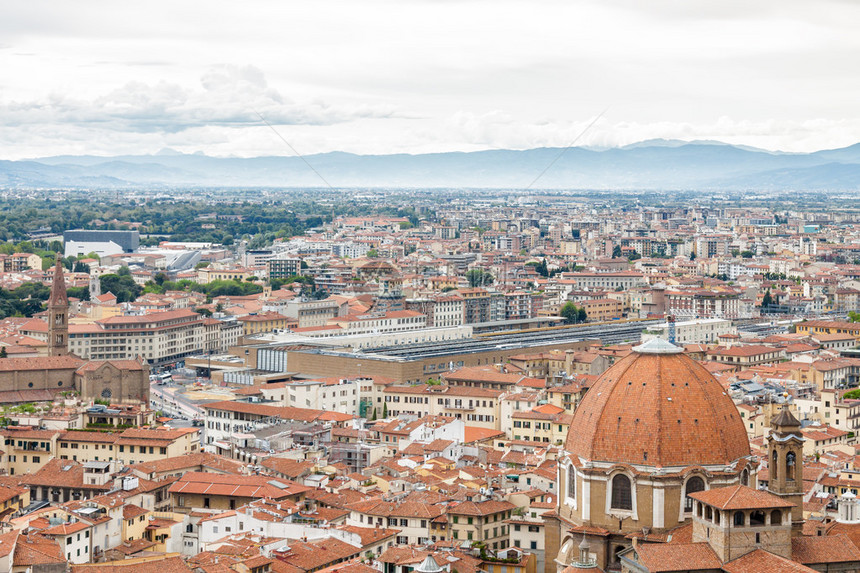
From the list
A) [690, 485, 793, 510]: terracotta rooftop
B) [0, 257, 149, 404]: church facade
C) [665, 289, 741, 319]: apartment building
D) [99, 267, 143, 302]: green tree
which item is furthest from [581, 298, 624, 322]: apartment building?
[690, 485, 793, 510]: terracotta rooftop

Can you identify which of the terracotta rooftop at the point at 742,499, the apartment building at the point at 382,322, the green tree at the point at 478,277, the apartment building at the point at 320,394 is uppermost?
the terracotta rooftop at the point at 742,499

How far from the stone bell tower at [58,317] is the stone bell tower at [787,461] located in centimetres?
4242

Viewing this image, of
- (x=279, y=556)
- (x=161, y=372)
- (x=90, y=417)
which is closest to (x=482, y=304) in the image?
(x=161, y=372)

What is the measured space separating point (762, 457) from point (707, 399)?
10.2m

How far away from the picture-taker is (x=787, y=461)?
2762cm

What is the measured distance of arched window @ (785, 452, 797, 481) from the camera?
27.6 m

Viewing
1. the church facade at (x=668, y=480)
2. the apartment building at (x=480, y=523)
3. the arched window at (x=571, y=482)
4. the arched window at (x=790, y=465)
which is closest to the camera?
the church facade at (x=668, y=480)

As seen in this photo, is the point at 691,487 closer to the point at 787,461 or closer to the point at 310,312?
the point at 787,461

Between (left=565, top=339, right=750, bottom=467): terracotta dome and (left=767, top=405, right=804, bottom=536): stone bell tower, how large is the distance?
1.48 meters

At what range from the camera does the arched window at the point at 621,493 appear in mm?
28969

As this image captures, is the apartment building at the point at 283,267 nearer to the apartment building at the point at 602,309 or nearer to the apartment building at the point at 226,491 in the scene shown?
the apartment building at the point at 602,309

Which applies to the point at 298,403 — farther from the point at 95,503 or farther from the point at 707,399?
the point at 707,399

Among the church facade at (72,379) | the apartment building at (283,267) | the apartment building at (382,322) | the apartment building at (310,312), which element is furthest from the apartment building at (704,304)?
the church facade at (72,379)

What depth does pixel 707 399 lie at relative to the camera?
2938 cm
